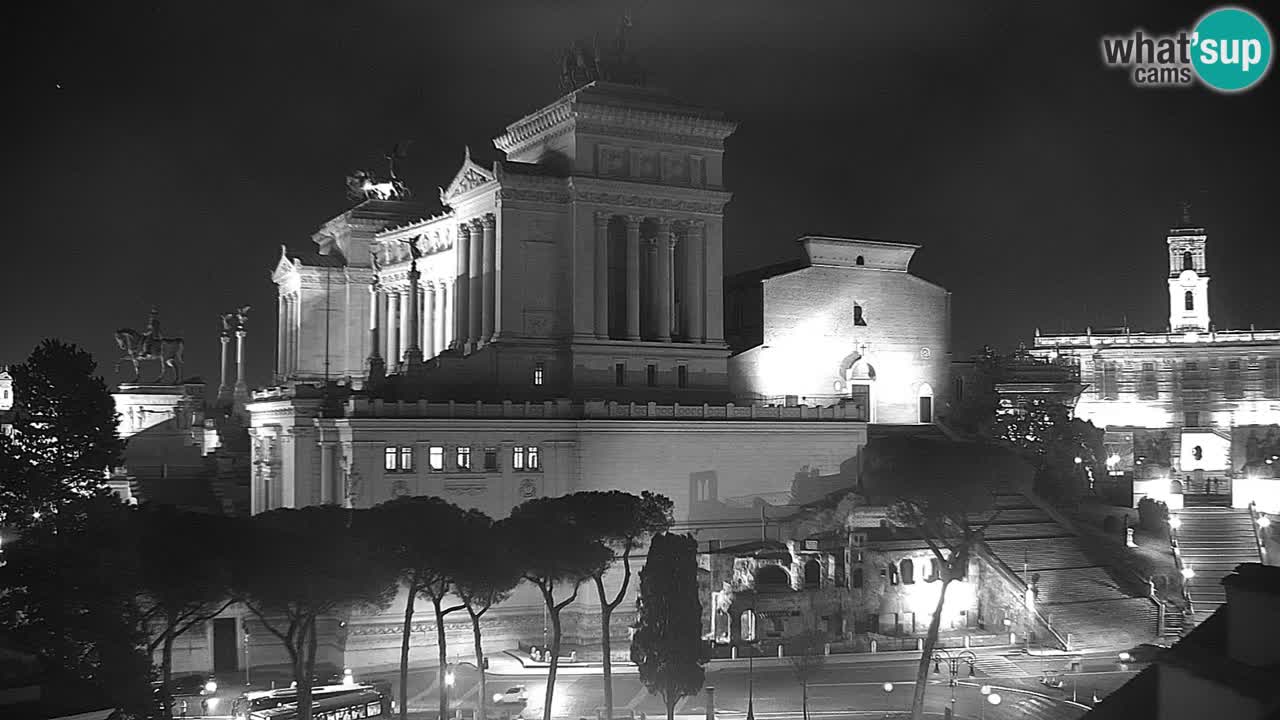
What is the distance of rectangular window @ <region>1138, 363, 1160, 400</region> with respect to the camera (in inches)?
4749

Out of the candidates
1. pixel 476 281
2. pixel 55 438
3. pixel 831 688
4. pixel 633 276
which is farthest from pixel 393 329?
pixel 831 688

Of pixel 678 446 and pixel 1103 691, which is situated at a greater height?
pixel 678 446

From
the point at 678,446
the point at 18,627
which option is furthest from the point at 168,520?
the point at 678,446

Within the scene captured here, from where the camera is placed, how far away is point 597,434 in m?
71.5

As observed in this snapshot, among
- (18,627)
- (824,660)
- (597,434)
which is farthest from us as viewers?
(597,434)

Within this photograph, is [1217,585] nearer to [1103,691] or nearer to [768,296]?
[1103,691]

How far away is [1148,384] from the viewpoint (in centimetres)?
12088

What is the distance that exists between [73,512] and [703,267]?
40.1m

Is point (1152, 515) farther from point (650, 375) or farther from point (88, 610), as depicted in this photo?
point (88, 610)

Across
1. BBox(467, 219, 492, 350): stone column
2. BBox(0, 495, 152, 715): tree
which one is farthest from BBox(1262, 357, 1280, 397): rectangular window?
BBox(0, 495, 152, 715): tree

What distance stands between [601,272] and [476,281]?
27.3 feet

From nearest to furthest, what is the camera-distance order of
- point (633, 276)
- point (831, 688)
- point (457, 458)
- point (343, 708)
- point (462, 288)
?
point (343, 708) → point (831, 688) → point (457, 458) → point (633, 276) → point (462, 288)

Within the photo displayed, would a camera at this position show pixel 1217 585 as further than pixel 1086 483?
No

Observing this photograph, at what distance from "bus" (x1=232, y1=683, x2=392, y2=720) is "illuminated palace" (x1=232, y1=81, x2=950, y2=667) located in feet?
31.5
